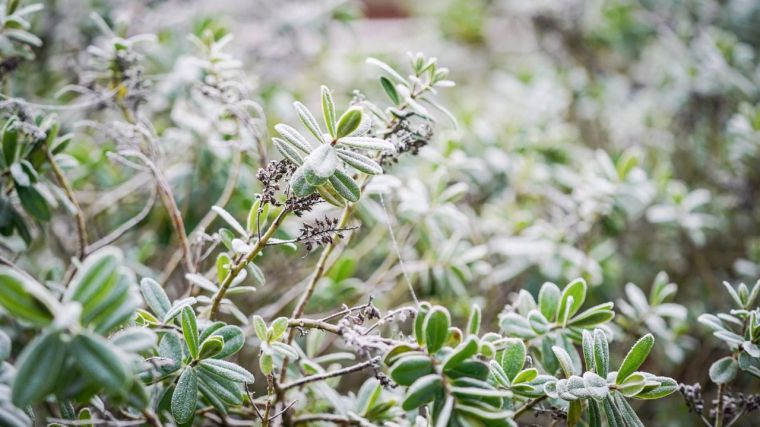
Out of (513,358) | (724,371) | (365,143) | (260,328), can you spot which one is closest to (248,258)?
(260,328)

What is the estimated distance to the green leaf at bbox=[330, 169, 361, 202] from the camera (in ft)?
1.99

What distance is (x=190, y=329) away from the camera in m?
0.62

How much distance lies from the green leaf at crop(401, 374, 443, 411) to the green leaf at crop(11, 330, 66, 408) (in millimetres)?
309

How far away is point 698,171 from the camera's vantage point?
1.75m

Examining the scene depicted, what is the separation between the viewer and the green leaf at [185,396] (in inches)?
24.0

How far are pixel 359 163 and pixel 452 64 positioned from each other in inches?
74.0

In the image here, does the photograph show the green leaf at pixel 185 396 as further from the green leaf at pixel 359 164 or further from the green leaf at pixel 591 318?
the green leaf at pixel 591 318

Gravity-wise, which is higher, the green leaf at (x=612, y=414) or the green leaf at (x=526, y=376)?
the green leaf at (x=526, y=376)

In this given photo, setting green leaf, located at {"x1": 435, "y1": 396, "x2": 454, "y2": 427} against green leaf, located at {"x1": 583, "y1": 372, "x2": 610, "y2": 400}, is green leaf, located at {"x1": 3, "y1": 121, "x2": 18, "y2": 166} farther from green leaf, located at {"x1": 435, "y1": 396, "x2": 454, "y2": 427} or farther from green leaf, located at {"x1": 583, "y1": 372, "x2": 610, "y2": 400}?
green leaf, located at {"x1": 583, "y1": 372, "x2": 610, "y2": 400}

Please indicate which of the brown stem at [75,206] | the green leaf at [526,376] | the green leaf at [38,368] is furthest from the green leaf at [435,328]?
the brown stem at [75,206]

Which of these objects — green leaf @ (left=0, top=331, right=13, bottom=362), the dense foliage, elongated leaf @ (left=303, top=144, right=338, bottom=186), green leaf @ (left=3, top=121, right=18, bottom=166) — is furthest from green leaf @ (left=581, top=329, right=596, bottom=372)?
green leaf @ (left=3, top=121, right=18, bottom=166)

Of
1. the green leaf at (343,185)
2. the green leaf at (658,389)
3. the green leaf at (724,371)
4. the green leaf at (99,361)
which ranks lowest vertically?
the green leaf at (724,371)

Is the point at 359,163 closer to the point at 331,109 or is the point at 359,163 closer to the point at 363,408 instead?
the point at 331,109

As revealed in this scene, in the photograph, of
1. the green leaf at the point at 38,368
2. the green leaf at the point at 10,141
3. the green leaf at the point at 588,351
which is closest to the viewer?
the green leaf at the point at 38,368
